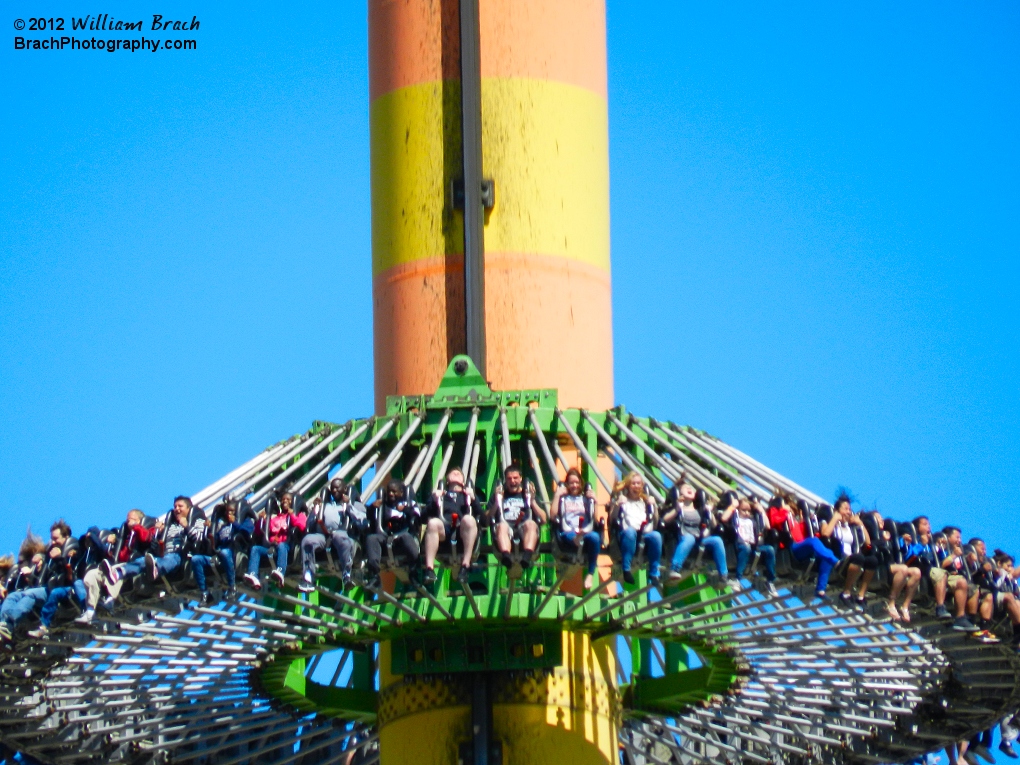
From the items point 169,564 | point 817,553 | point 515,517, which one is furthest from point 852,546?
point 169,564

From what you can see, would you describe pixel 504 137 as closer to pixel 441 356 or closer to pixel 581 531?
pixel 441 356

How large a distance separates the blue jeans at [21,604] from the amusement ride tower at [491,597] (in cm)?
68

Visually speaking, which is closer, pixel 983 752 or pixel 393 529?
pixel 393 529

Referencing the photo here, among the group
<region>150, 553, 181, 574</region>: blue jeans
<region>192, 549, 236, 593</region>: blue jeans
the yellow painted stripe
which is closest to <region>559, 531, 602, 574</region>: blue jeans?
<region>192, 549, 236, 593</region>: blue jeans

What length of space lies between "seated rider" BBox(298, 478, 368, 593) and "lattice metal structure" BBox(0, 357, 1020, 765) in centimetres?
41

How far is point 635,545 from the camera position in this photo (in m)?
42.1

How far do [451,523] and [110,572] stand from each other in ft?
18.9

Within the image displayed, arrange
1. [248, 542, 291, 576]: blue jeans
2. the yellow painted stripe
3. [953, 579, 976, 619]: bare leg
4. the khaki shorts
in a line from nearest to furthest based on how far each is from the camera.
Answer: [248, 542, 291, 576]: blue jeans
the khaki shorts
[953, 579, 976, 619]: bare leg
the yellow painted stripe

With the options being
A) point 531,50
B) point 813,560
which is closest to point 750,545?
point 813,560

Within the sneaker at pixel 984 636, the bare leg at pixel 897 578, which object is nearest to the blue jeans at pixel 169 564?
the bare leg at pixel 897 578

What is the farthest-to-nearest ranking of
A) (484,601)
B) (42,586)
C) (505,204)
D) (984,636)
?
(505,204) → (984,636) → (484,601) → (42,586)

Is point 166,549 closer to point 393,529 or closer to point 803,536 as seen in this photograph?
point 393,529

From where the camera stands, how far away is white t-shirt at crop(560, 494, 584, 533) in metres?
42.2

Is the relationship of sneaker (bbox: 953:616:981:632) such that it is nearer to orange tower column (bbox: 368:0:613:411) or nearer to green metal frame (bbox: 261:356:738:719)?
green metal frame (bbox: 261:356:738:719)
